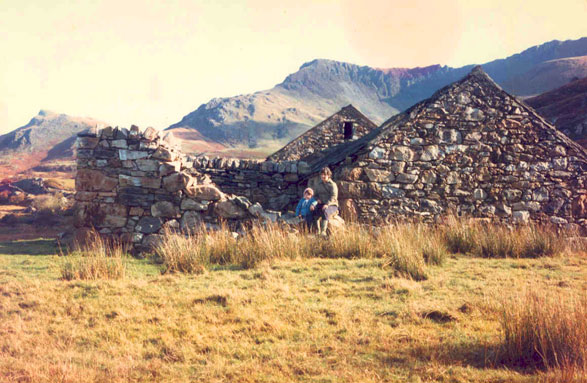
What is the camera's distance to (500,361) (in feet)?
11.3

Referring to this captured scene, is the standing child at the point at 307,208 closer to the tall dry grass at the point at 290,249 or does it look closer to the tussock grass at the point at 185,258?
the tall dry grass at the point at 290,249

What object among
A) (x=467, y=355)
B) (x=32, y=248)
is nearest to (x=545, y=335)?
(x=467, y=355)

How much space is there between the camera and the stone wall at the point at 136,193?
350 inches

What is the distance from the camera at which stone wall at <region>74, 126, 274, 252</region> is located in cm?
888

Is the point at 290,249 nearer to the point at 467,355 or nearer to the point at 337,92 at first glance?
the point at 467,355

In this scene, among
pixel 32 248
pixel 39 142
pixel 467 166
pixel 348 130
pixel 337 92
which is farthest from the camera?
pixel 337 92

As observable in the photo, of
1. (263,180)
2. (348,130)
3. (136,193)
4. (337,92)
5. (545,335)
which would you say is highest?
(337,92)

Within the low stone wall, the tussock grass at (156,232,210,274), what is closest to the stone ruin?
the low stone wall

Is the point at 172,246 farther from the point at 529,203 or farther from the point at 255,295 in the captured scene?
the point at 529,203

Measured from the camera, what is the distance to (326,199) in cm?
911

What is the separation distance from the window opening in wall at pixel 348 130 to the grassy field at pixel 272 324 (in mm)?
13909

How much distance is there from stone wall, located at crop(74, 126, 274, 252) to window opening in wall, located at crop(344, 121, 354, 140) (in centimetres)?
1232

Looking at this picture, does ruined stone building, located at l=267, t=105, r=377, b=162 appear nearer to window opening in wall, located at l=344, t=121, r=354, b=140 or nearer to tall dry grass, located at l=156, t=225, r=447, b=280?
window opening in wall, located at l=344, t=121, r=354, b=140

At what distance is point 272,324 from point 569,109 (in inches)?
1451
